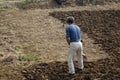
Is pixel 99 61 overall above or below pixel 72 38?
below

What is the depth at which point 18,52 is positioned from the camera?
532 inches

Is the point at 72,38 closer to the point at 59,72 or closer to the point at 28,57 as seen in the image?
the point at 59,72

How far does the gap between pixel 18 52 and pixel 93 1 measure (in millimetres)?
12117

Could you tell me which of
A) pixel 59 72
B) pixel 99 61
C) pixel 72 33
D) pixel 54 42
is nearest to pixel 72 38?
pixel 72 33

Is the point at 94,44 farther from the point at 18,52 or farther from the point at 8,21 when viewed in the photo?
the point at 8,21

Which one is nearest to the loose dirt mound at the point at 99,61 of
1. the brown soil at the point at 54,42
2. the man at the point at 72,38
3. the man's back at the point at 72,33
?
the brown soil at the point at 54,42

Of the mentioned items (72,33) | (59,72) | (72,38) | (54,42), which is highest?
(72,33)

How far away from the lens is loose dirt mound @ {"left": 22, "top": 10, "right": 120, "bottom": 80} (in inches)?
429

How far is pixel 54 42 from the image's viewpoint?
15180 mm

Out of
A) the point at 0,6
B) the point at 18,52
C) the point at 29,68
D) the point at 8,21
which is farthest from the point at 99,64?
the point at 0,6

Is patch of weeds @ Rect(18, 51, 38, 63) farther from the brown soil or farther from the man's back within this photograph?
the man's back

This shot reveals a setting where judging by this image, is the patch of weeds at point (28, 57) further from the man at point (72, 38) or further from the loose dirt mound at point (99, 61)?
the man at point (72, 38)

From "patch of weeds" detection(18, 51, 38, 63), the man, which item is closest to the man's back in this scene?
the man

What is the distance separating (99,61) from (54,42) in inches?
131
